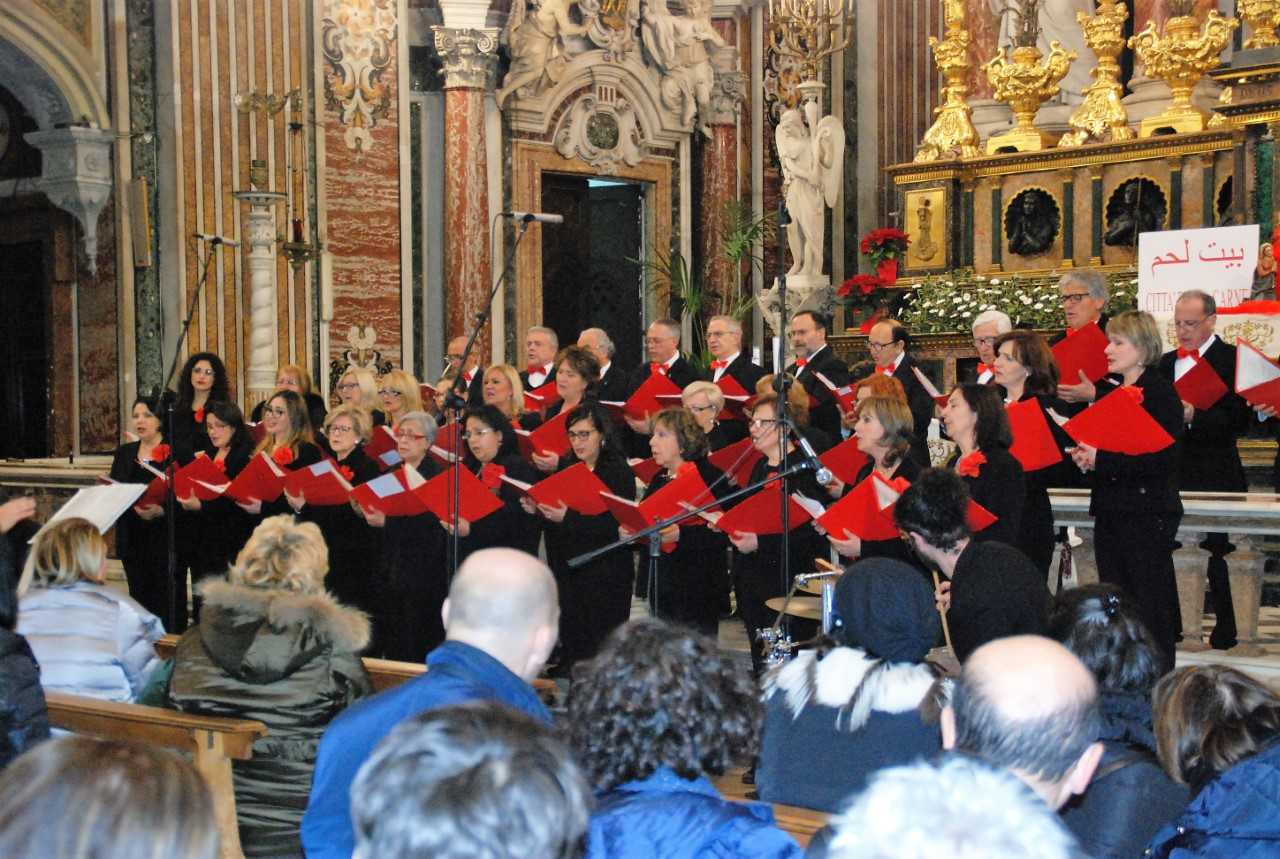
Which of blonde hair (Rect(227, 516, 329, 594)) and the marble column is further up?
the marble column

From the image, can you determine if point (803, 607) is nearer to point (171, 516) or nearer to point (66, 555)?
point (66, 555)

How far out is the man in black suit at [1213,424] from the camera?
23.0ft

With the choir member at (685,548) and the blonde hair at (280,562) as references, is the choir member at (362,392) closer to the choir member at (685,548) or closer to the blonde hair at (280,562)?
the choir member at (685,548)

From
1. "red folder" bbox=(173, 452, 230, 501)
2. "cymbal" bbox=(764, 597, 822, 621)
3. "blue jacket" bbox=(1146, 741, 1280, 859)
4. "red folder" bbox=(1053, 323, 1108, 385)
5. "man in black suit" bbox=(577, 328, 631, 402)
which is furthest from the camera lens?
"man in black suit" bbox=(577, 328, 631, 402)

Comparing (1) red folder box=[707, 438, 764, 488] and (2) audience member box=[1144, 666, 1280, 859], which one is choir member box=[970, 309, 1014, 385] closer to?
(1) red folder box=[707, 438, 764, 488]

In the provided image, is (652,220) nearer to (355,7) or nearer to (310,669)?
(355,7)

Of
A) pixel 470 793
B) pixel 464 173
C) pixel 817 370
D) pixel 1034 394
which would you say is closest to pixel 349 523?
pixel 817 370

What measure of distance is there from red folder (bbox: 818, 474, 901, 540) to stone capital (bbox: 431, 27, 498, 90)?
826 cm

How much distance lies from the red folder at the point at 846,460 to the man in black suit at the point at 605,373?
216cm

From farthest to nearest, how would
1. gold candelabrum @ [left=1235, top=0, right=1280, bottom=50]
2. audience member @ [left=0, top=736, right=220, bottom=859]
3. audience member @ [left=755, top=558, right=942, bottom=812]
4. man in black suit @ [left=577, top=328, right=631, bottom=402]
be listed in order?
gold candelabrum @ [left=1235, top=0, right=1280, bottom=50]
man in black suit @ [left=577, top=328, right=631, bottom=402]
audience member @ [left=755, top=558, right=942, bottom=812]
audience member @ [left=0, top=736, right=220, bottom=859]

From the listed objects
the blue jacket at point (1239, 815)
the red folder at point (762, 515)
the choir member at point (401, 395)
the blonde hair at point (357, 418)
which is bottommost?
the blue jacket at point (1239, 815)

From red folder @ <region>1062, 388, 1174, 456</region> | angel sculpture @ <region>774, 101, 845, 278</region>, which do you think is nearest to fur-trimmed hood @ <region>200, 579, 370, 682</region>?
red folder @ <region>1062, 388, 1174, 456</region>

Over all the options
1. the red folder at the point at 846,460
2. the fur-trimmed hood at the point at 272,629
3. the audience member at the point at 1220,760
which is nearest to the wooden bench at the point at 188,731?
the fur-trimmed hood at the point at 272,629

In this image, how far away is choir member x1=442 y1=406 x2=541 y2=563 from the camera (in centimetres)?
732
